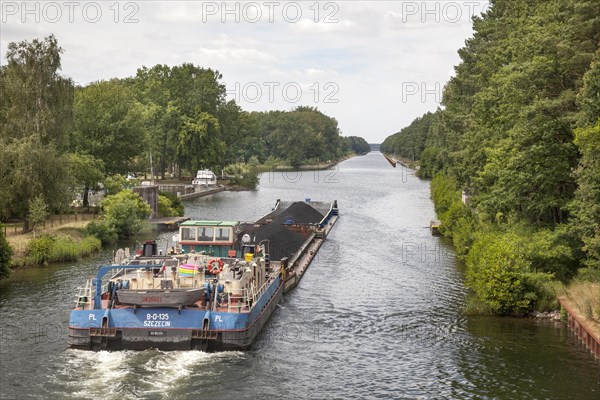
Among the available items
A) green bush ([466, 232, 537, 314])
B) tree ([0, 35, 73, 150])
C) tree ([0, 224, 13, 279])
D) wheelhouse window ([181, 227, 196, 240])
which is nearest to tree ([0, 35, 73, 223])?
tree ([0, 35, 73, 150])

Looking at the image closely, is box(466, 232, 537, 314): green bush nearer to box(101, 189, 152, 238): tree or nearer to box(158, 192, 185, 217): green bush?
box(101, 189, 152, 238): tree

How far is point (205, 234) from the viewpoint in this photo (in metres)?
44.7

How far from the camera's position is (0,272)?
151 feet

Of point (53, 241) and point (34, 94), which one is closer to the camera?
point (53, 241)

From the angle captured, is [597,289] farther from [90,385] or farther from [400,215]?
[400,215]

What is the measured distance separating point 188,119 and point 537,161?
357 ft

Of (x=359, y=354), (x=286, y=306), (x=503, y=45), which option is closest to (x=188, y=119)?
(x=503, y=45)

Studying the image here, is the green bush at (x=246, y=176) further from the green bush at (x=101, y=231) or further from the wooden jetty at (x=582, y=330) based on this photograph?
the wooden jetty at (x=582, y=330)

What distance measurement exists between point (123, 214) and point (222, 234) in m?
26.5

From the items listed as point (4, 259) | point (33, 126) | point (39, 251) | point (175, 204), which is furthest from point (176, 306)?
point (175, 204)

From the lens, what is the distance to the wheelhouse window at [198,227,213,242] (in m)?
44.6

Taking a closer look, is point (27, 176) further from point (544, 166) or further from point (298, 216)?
point (544, 166)

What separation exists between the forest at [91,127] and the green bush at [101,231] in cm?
308

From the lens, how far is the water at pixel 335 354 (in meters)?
28.3
